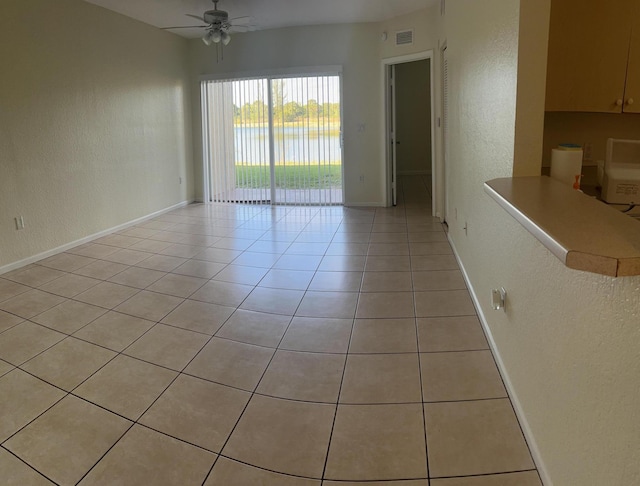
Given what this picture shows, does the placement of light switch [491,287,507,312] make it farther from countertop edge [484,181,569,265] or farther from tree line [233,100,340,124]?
tree line [233,100,340,124]

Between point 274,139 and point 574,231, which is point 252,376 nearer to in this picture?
point 574,231

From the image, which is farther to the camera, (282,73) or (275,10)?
(282,73)

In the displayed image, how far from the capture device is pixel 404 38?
6.52 metres

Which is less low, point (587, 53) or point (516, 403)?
point (587, 53)

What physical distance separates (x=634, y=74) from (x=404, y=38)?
451 cm

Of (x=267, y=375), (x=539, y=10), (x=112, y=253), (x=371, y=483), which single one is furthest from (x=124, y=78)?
(x=371, y=483)

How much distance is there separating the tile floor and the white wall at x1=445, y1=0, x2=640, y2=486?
0.27 m

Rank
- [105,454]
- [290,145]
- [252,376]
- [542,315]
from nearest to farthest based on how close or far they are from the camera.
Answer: [542,315] → [105,454] → [252,376] → [290,145]

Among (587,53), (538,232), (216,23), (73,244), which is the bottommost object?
(73,244)

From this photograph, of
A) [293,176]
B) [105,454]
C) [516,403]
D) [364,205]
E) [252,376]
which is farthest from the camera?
[293,176]

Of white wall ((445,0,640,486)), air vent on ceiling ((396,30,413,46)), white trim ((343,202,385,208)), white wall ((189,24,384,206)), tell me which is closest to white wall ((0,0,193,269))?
white wall ((189,24,384,206))

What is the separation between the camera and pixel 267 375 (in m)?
2.56

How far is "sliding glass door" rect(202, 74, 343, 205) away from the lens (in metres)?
7.34

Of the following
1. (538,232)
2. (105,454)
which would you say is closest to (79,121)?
(105,454)
